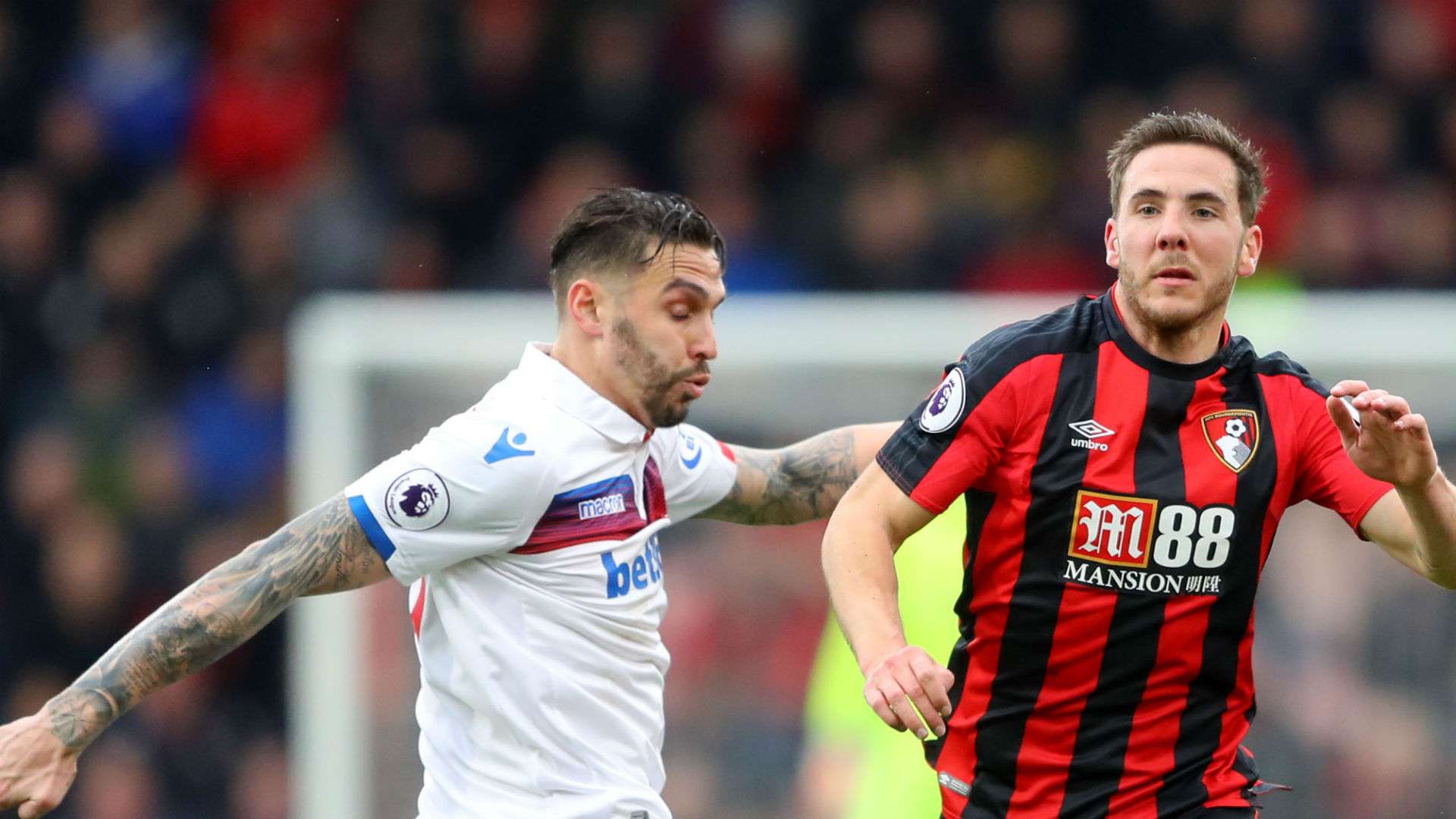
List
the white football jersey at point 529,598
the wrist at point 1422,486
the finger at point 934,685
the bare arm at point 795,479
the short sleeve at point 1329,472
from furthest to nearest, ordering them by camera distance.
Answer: the bare arm at point 795,479
the white football jersey at point 529,598
the short sleeve at point 1329,472
the wrist at point 1422,486
the finger at point 934,685

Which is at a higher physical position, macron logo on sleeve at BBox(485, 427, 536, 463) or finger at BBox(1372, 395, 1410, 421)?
finger at BBox(1372, 395, 1410, 421)

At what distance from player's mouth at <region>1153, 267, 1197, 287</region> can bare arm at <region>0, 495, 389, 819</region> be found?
5.44 feet

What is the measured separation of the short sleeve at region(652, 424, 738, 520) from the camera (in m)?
4.33

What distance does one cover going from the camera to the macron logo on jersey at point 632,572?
4.02 m

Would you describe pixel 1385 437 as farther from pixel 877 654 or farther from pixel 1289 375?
pixel 877 654

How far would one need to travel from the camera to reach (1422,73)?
8.55 metres

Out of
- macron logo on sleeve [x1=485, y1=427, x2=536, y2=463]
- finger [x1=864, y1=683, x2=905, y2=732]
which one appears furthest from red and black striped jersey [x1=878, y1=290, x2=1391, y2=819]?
macron logo on sleeve [x1=485, y1=427, x2=536, y2=463]

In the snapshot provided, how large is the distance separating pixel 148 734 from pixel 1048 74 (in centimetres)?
486

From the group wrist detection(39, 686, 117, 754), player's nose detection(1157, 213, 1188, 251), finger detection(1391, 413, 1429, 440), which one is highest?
player's nose detection(1157, 213, 1188, 251)

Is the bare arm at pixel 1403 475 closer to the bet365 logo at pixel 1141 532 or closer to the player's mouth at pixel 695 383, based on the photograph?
the bet365 logo at pixel 1141 532

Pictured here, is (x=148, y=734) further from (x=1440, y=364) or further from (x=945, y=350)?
(x=1440, y=364)

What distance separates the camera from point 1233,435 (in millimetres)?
3730

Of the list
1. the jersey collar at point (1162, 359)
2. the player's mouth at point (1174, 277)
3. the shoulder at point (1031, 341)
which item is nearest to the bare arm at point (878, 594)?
the shoulder at point (1031, 341)

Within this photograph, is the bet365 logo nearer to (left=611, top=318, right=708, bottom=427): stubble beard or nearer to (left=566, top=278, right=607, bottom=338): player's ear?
(left=611, top=318, right=708, bottom=427): stubble beard
